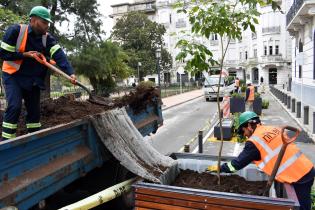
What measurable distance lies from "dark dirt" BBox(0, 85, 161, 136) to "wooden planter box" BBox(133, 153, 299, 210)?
61.2 inches

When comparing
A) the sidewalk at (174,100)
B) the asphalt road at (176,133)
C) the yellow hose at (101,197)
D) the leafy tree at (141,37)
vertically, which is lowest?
the sidewalk at (174,100)

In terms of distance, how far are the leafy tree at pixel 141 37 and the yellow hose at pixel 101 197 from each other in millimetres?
40784

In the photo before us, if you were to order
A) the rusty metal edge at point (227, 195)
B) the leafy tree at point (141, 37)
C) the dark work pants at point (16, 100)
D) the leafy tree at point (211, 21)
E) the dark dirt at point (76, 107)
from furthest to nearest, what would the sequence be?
the leafy tree at point (141, 37) → the dark dirt at point (76, 107) → the leafy tree at point (211, 21) → the dark work pants at point (16, 100) → the rusty metal edge at point (227, 195)

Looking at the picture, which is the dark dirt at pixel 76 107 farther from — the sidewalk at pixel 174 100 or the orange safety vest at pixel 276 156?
the sidewalk at pixel 174 100

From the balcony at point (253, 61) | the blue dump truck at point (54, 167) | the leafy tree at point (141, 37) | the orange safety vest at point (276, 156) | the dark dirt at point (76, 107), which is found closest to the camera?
the blue dump truck at point (54, 167)

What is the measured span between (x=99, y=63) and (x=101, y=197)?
1636 centimetres

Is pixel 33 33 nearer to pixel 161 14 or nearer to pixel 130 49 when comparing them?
pixel 130 49

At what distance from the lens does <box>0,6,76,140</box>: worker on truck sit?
159 inches

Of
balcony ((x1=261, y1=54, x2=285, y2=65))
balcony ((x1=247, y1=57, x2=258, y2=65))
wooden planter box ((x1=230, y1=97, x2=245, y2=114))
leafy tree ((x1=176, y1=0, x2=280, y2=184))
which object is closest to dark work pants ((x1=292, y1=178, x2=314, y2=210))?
leafy tree ((x1=176, y1=0, x2=280, y2=184))

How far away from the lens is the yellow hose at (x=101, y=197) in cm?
333

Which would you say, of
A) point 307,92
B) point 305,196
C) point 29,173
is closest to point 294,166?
point 305,196

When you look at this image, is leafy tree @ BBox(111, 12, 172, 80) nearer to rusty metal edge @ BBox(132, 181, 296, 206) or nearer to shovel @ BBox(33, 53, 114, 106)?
shovel @ BBox(33, 53, 114, 106)

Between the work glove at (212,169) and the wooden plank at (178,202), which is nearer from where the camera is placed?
the wooden plank at (178,202)

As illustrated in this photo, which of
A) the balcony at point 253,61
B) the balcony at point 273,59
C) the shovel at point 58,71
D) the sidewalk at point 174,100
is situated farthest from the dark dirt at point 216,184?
the balcony at point 253,61
